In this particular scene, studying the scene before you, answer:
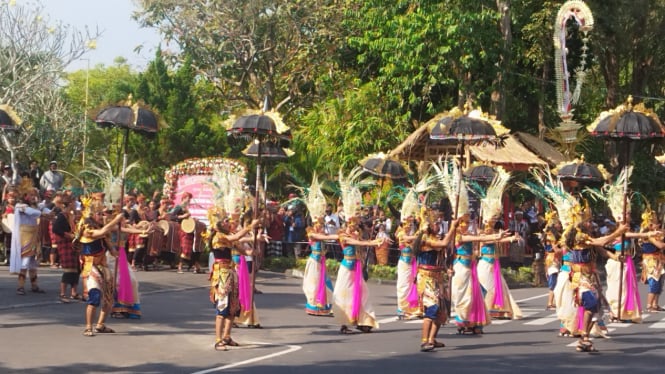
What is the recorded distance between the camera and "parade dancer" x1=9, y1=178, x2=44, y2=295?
1808 cm

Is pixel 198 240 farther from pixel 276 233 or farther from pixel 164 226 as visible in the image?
pixel 276 233

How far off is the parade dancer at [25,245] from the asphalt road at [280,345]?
323 millimetres

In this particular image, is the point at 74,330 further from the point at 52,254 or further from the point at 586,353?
the point at 52,254

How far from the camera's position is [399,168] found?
23484 mm

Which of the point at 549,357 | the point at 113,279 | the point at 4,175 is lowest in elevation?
the point at 549,357

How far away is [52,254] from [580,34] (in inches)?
832

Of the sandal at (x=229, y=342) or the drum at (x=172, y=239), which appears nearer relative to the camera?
the sandal at (x=229, y=342)

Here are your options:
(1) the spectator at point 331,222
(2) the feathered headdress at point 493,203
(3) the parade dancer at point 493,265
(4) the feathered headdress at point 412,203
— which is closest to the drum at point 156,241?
(1) the spectator at point 331,222

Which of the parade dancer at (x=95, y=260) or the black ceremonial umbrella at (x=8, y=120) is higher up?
the black ceremonial umbrella at (x=8, y=120)

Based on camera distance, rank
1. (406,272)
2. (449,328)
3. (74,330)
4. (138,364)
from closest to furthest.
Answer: (138,364) → (74,330) → (449,328) → (406,272)

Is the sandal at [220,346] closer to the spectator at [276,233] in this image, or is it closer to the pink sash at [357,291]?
the pink sash at [357,291]

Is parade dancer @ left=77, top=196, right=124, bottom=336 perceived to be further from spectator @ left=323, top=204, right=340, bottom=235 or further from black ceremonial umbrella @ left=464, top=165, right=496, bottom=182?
black ceremonial umbrella @ left=464, top=165, right=496, bottom=182

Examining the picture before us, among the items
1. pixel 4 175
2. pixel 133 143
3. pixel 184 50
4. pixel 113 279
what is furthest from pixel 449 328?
pixel 184 50

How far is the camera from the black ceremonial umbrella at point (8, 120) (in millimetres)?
16016
